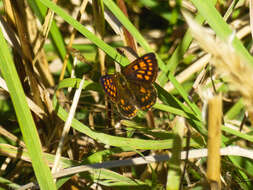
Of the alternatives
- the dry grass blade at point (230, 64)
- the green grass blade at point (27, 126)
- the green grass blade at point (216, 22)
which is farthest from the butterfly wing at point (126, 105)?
the dry grass blade at point (230, 64)

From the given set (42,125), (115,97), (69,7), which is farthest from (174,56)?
(69,7)

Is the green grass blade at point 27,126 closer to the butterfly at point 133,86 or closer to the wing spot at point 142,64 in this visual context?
the butterfly at point 133,86

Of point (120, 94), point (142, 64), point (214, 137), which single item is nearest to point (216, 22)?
point (214, 137)

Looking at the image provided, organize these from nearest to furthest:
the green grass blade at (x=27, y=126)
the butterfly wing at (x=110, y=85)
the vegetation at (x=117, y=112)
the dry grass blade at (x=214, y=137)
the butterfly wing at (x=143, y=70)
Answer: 1. the dry grass blade at (x=214, y=137)
2. the vegetation at (x=117, y=112)
3. the green grass blade at (x=27, y=126)
4. the butterfly wing at (x=143, y=70)
5. the butterfly wing at (x=110, y=85)

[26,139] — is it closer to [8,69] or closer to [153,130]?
[8,69]

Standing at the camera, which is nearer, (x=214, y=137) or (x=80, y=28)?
(x=214, y=137)

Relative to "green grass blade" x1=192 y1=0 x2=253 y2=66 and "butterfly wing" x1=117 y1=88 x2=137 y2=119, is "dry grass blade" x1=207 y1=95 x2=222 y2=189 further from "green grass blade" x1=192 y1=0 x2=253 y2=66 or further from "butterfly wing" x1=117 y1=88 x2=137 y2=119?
"butterfly wing" x1=117 y1=88 x2=137 y2=119

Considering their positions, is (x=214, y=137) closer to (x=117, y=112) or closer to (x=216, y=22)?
(x=216, y=22)
